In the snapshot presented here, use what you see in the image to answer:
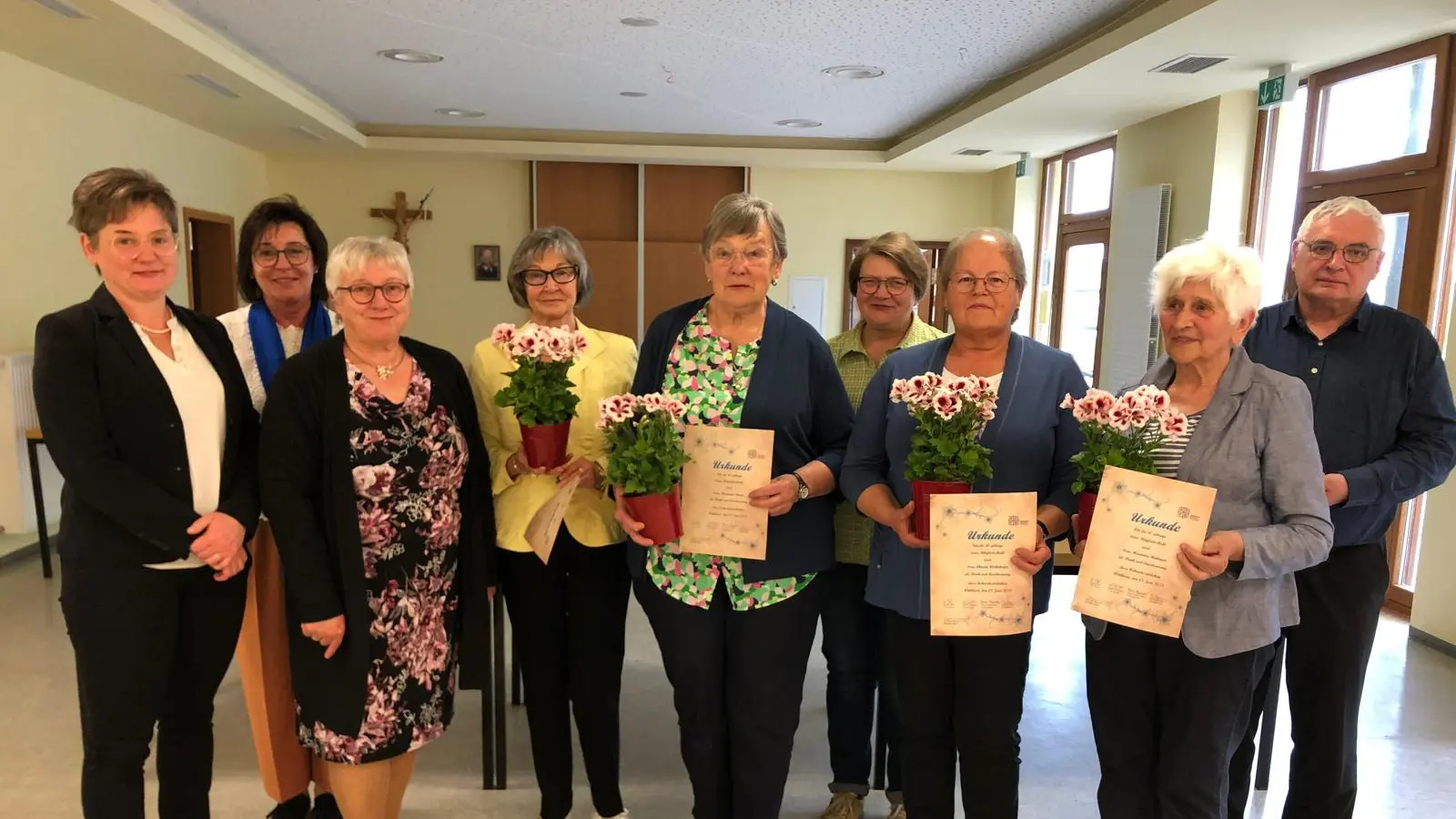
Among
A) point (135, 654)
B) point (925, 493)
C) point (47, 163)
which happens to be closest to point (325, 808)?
point (135, 654)

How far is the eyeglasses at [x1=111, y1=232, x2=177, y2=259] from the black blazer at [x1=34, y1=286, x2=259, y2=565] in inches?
3.7

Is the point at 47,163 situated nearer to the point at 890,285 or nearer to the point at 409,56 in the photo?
the point at 409,56

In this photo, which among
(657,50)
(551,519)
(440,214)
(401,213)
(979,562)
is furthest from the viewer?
(440,214)

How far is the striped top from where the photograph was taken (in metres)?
1.73

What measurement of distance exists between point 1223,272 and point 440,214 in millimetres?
8958

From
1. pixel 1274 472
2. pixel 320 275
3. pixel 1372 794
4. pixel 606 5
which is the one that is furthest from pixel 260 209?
pixel 1372 794

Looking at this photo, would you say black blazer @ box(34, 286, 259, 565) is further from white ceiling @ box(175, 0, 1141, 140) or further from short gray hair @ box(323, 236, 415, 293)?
white ceiling @ box(175, 0, 1141, 140)

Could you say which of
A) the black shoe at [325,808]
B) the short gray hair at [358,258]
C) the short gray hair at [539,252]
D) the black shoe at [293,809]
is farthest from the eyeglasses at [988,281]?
the black shoe at [293,809]

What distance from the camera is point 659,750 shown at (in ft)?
9.82

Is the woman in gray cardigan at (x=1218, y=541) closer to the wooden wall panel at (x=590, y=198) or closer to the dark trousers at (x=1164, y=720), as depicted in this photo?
the dark trousers at (x=1164, y=720)

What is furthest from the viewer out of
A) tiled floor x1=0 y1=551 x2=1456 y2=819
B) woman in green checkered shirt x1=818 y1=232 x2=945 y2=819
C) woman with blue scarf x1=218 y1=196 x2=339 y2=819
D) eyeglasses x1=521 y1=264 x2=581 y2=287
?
tiled floor x1=0 y1=551 x2=1456 y2=819

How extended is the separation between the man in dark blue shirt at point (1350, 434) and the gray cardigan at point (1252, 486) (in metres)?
0.50

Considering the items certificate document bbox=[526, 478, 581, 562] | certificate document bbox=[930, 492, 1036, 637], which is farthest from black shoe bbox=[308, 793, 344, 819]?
certificate document bbox=[930, 492, 1036, 637]

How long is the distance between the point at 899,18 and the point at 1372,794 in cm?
406
